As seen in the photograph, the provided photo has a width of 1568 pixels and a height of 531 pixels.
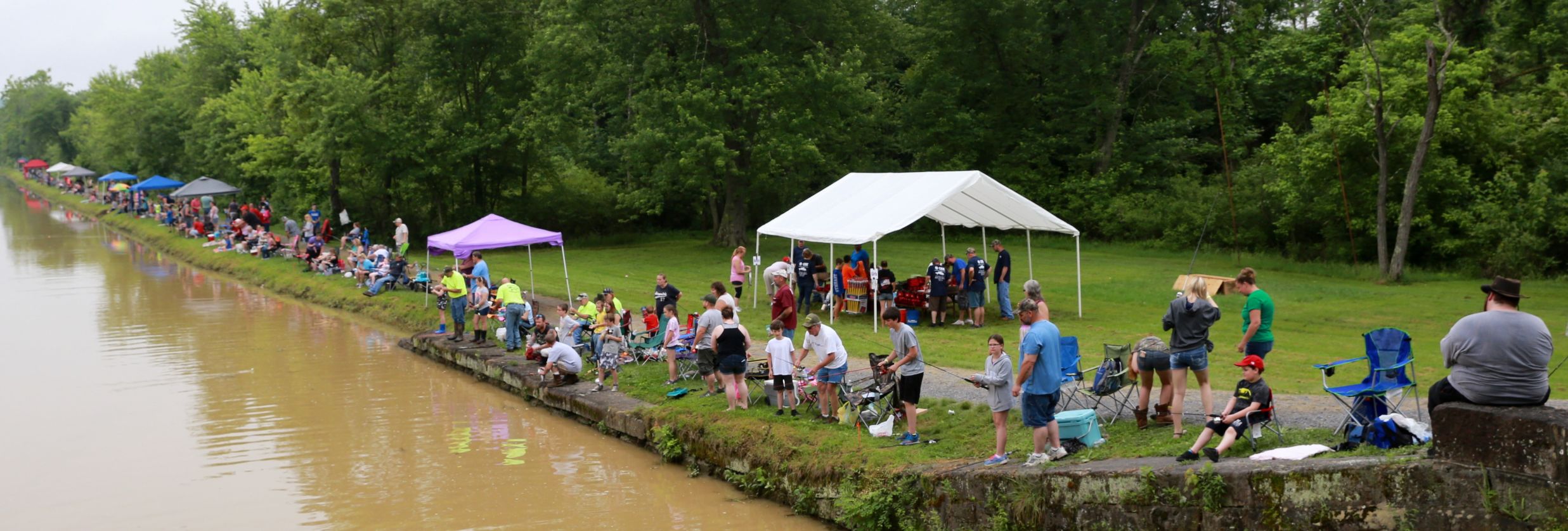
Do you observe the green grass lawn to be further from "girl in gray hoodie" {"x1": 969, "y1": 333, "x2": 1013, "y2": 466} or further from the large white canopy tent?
"girl in gray hoodie" {"x1": 969, "y1": 333, "x2": 1013, "y2": 466}

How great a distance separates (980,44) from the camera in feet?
117

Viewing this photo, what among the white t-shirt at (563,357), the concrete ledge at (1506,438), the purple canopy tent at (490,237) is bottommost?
the white t-shirt at (563,357)

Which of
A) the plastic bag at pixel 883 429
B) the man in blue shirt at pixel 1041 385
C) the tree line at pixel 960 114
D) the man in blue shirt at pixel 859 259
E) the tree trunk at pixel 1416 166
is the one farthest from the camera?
the tree line at pixel 960 114

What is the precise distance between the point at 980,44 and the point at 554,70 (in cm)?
1314

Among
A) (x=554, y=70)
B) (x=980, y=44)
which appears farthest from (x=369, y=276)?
(x=980, y=44)

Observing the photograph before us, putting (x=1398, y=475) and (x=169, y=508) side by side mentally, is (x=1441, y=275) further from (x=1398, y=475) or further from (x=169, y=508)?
(x=169, y=508)

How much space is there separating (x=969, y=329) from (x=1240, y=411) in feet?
30.6

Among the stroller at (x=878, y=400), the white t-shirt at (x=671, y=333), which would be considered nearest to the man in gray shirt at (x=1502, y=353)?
the stroller at (x=878, y=400)

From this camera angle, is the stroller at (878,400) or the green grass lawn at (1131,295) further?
the green grass lawn at (1131,295)

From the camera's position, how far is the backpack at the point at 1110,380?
387 inches

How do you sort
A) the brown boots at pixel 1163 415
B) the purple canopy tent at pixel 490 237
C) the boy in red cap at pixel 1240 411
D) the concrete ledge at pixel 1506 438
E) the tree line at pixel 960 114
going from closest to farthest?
the concrete ledge at pixel 1506 438 < the boy in red cap at pixel 1240 411 < the brown boots at pixel 1163 415 < the purple canopy tent at pixel 490 237 < the tree line at pixel 960 114

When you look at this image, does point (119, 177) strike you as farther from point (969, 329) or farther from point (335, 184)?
point (969, 329)

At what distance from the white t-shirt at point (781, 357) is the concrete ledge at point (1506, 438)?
610cm

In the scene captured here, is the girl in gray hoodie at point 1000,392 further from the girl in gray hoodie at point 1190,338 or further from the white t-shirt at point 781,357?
the white t-shirt at point 781,357
